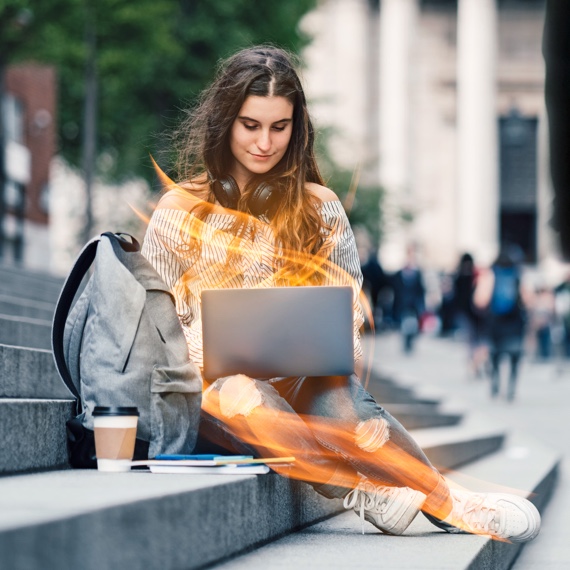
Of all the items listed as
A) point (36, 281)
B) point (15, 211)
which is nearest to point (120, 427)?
point (36, 281)

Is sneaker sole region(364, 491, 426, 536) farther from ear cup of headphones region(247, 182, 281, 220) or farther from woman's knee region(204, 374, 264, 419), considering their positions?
ear cup of headphones region(247, 182, 281, 220)

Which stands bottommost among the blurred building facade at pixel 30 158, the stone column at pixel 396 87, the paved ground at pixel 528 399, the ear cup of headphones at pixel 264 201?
the paved ground at pixel 528 399

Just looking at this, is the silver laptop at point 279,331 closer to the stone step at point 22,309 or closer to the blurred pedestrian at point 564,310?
the stone step at point 22,309

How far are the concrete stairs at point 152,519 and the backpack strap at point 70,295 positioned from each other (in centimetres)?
12

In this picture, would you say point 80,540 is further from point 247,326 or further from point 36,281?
point 36,281

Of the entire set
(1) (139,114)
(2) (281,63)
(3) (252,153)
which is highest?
(1) (139,114)

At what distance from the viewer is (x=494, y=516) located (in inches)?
162

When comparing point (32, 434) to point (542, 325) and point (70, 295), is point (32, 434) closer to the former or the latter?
point (70, 295)

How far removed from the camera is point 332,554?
3.73m

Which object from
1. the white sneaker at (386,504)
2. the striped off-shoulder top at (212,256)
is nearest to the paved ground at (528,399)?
the white sneaker at (386,504)

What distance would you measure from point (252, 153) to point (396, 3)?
1749 inches

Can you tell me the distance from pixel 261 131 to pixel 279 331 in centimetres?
78

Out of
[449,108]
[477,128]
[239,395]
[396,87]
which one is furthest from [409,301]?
[449,108]

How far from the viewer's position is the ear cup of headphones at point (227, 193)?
4.32 m
